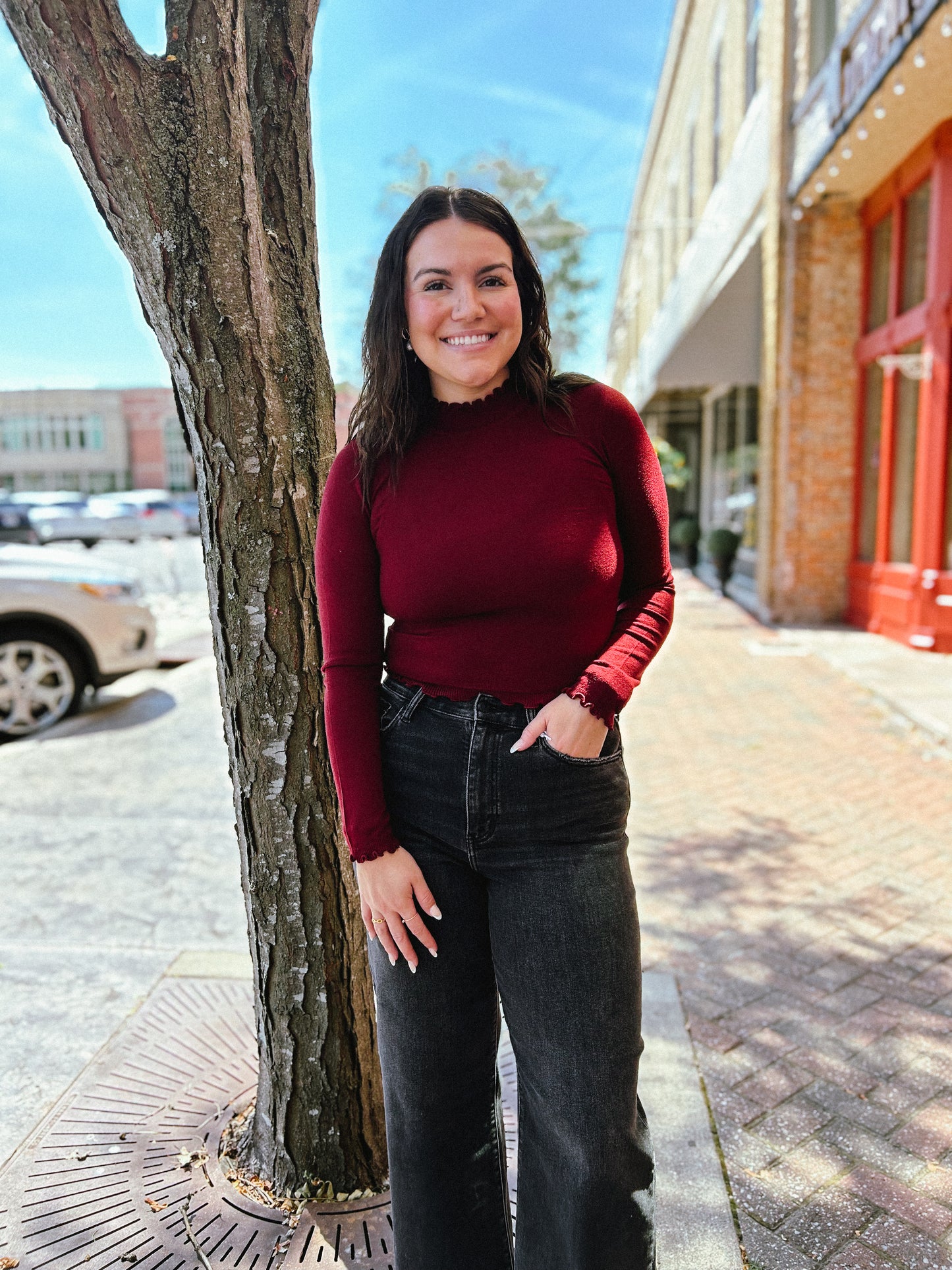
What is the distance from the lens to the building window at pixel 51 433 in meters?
57.7

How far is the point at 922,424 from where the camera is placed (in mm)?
8805

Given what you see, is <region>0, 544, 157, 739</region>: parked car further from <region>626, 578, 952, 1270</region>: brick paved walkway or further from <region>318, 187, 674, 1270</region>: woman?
<region>318, 187, 674, 1270</region>: woman

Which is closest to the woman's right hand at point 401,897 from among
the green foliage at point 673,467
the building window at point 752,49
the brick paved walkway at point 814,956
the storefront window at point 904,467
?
the brick paved walkway at point 814,956

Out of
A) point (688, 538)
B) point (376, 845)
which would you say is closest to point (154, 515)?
point (688, 538)

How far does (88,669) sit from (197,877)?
3255 millimetres

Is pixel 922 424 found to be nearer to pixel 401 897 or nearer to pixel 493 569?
pixel 493 569

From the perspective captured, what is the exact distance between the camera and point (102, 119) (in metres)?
1.78

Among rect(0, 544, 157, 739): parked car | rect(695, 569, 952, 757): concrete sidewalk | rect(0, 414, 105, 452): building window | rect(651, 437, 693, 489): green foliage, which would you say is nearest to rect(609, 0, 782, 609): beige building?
rect(651, 437, 693, 489): green foliage

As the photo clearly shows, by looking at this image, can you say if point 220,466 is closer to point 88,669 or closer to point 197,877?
point 197,877

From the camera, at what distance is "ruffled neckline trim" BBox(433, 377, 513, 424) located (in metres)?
1.69

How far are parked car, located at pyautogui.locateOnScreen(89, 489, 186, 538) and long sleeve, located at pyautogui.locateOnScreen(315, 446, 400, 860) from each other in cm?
3568

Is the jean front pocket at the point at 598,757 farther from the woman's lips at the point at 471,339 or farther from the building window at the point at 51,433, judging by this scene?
the building window at the point at 51,433

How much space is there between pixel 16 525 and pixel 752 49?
95.9ft

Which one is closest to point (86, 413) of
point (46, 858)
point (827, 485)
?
point (827, 485)
